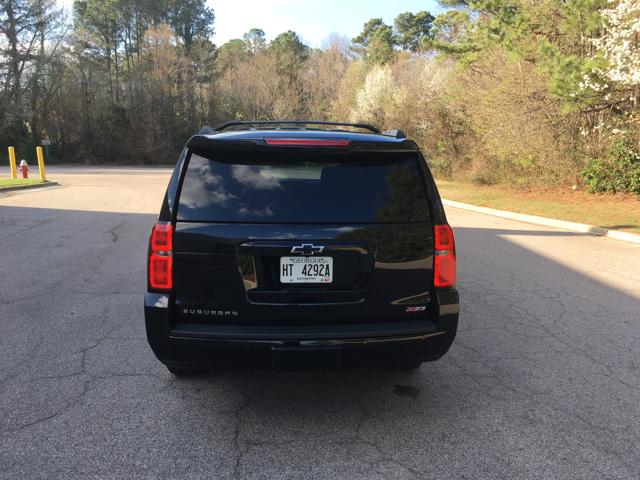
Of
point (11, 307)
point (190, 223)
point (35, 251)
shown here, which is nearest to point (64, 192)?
point (35, 251)

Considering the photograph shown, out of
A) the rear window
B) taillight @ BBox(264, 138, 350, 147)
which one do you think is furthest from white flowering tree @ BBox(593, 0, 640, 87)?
taillight @ BBox(264, 138, 350, 147)

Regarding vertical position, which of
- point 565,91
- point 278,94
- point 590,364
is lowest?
point 590,364

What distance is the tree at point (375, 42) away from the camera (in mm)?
60069

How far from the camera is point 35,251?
7.85 m

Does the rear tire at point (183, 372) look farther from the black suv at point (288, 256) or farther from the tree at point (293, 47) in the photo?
the tree at point (293, 47)

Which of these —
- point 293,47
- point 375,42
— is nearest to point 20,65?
point 293,47

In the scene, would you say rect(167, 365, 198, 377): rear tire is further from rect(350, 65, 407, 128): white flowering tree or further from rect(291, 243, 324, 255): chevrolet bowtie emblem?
rect(350, 65, 407, 128): white flowering tree

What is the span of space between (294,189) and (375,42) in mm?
65935

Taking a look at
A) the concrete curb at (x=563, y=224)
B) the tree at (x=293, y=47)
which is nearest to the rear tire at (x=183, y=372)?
the concrete curb at (x=563, y=224)

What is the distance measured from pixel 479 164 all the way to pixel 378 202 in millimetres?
21460

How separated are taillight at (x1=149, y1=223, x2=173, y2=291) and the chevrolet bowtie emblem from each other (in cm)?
75

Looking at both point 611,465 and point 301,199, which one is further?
point 301,199

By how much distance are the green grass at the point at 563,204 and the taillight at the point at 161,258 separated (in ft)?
34.6

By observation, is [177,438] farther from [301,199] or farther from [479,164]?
[479,164]
